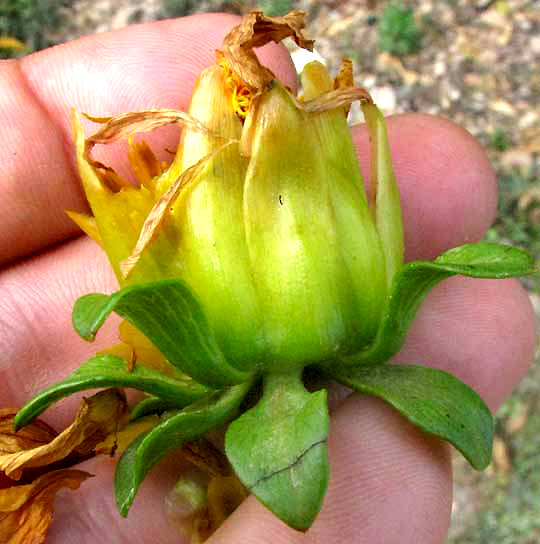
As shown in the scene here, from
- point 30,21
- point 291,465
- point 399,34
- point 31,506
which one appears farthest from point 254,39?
point 30,21

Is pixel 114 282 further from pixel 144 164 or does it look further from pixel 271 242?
pixel 271 242

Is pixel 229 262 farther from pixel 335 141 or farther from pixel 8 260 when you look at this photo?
pixel 8 260

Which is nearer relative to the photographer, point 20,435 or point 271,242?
point 271,242

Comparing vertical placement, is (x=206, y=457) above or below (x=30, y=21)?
below

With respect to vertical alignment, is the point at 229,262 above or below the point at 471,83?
above

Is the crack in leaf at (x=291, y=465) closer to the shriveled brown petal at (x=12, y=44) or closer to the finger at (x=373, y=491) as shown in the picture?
the finger at (x=373, y=491)

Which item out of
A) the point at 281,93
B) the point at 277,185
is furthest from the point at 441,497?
the point at 281,93

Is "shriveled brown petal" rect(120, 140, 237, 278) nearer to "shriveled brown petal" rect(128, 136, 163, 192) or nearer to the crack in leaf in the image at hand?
"shriveled brown petal" rect(128, 136, 163, 192)
